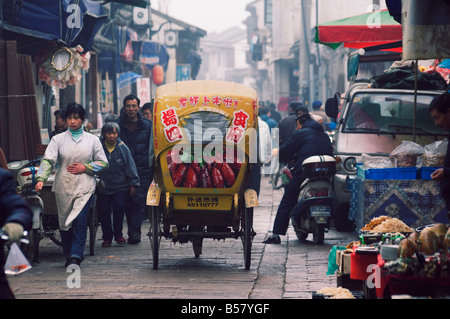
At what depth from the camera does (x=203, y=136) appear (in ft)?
29.1

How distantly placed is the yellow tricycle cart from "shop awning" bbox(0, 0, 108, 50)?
5.12m

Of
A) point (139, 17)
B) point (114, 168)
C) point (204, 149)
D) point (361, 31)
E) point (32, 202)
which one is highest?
point (139, 17)

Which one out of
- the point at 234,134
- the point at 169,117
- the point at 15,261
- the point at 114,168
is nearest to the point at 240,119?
the point at 234,134

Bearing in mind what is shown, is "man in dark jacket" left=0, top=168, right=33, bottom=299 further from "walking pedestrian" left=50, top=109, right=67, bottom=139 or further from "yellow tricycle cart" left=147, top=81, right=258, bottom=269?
"walking pedestrian" left=50, top=109, right=67, bottom=139

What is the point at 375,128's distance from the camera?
12398 mm

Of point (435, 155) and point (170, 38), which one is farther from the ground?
point (170, 38)

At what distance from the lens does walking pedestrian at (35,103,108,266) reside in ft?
30.8

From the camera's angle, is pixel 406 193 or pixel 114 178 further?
pixel 114 178

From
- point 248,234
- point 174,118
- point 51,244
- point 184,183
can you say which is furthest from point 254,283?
point 51,244

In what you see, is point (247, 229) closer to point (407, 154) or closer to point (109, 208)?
point (407, 154)

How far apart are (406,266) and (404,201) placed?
146 inches

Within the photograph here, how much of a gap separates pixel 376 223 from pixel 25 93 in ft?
20.9

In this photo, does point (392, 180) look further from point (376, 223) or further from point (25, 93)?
point (25, 93)

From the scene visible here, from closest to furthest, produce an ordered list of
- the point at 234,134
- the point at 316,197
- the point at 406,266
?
the point at 406,266, the point at 234,134, the point at 316,197
